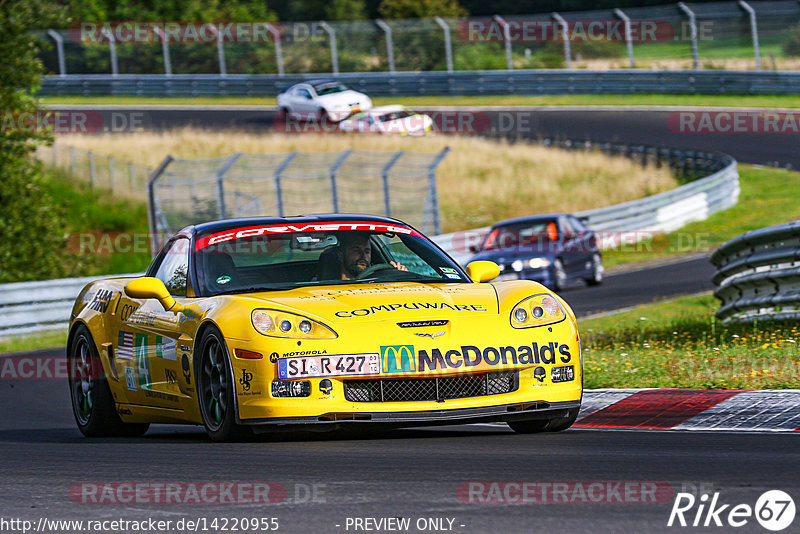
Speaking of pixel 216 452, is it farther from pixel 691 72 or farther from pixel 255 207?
pixel 691 72

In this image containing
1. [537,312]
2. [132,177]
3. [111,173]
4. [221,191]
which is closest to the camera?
[537,312]

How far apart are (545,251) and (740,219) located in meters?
9.07

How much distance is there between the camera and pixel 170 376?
25.0 ft

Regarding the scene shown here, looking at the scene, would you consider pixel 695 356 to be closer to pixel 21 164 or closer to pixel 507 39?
pixel 21 164

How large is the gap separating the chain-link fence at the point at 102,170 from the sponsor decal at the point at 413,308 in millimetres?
24421

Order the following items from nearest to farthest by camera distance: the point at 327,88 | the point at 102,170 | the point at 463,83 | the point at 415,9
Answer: the point at 102,170 < the point at 327,88 < the point at 463,83 < the point at 415,9

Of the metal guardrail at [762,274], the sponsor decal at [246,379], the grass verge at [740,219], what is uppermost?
the sponsor decal at [246,379]

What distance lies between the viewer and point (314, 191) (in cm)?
2889

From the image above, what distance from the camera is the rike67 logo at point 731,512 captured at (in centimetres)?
450

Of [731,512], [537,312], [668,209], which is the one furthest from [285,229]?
[668,209]

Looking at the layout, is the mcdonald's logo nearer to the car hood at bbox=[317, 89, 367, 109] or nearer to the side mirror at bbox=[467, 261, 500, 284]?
the side mirror at bbox=[467, 261, 500, 284]

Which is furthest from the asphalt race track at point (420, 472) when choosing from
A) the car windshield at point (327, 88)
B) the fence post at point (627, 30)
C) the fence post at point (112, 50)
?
the fence post at point (112, 50)

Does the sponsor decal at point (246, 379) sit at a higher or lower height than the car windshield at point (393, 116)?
higher

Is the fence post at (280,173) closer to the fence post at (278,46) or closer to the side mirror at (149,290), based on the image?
the side mirror at (149,290)
